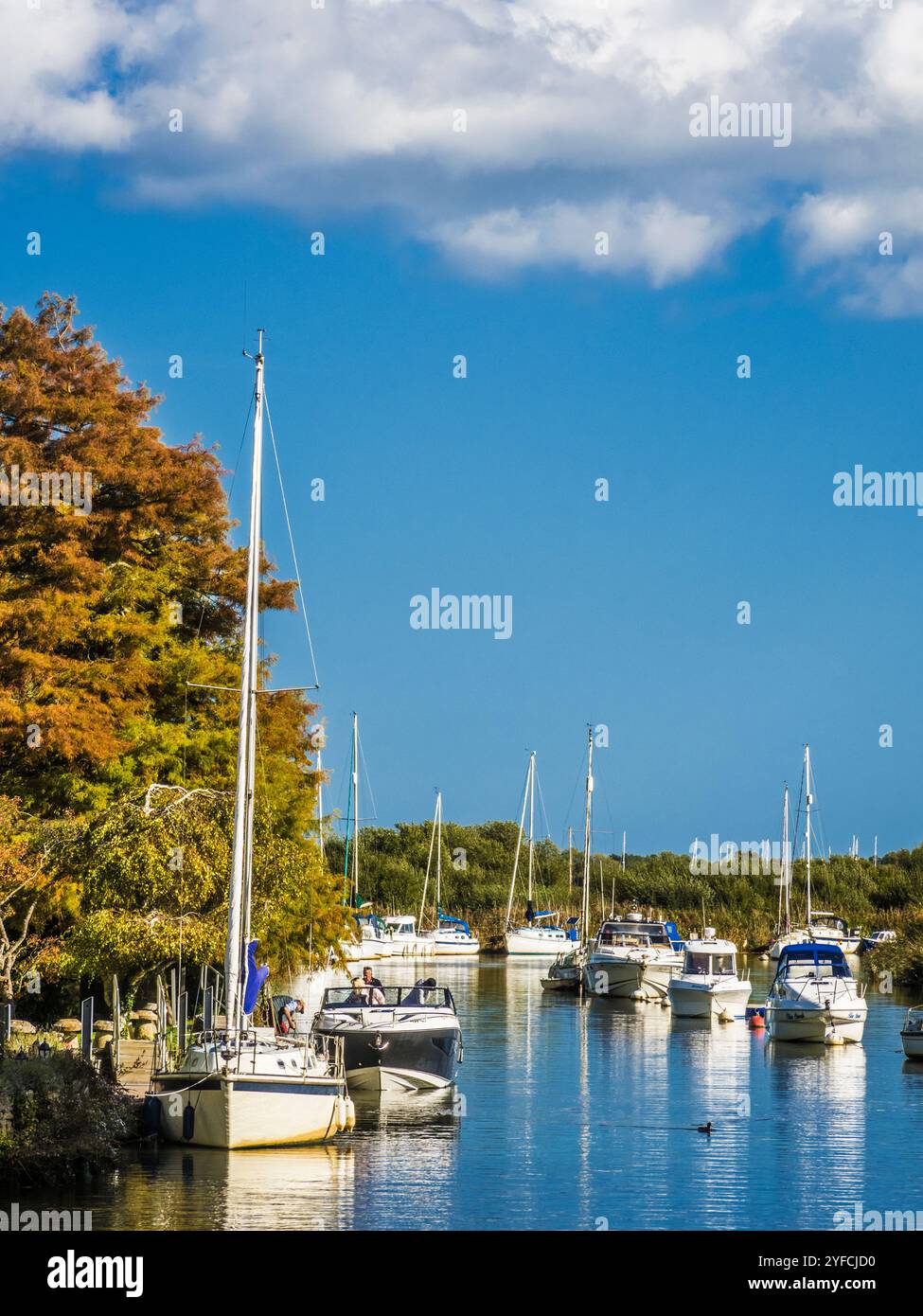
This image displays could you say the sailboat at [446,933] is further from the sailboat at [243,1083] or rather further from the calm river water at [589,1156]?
the sailboat at [243,1083]

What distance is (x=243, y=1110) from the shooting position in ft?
90.0

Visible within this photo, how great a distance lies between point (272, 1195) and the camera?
2441 centimetres

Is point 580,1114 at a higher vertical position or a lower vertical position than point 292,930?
lower

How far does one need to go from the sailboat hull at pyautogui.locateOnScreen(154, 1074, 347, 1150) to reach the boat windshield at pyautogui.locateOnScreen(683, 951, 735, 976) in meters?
35.8

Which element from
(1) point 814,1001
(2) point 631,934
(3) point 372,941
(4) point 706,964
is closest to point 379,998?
(1) point 814,1001

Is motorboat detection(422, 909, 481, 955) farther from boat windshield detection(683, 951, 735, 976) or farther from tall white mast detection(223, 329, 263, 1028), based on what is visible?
tall white mast detection(223, 329, 263, 1028)

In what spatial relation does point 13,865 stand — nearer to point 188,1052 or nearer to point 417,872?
point 188,1052

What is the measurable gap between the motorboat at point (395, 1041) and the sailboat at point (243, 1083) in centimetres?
575

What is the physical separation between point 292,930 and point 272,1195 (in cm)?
2193

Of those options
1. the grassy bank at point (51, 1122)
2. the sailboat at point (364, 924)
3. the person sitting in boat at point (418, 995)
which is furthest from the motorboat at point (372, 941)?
the grassy bank at point (51, 1122)

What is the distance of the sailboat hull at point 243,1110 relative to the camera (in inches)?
1078

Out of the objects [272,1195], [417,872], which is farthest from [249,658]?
[417,872]

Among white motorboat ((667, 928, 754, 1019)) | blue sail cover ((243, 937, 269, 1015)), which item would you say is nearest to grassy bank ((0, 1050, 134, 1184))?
blue sail cover ((243, 937, 269, 1015))

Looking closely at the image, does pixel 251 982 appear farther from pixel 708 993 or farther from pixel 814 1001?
pixel 708 993
